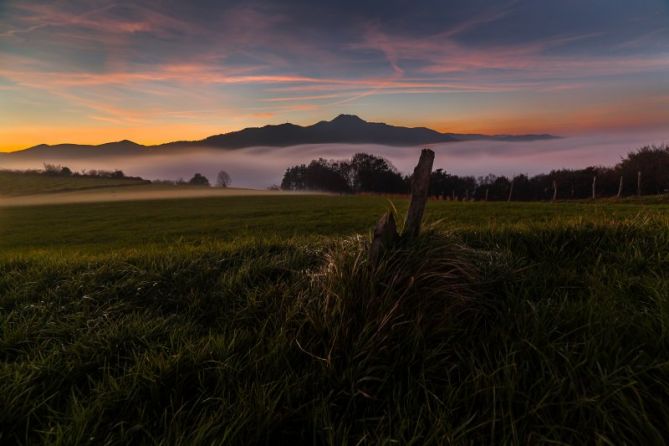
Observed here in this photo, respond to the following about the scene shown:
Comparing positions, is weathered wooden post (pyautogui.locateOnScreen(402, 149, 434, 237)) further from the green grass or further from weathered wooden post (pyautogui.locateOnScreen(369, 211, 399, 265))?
the green grass

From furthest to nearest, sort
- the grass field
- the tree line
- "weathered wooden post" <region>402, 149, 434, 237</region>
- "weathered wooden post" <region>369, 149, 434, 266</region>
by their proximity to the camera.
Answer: the tree line → "weathered wooden post" <region>402, 149, 434, 237</region> → "weathered wooden post" <region>369, 149, 434, 266</region> → the grass field

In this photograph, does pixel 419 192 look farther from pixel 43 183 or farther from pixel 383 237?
pixel 43 183

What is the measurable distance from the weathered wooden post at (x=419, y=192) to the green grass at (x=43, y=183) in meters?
87.9

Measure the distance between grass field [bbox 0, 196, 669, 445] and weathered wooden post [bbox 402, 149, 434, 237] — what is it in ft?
0.99

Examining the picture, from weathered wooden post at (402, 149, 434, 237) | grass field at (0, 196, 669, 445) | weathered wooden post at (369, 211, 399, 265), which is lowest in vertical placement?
grass field at (0, 196, 669, 445)

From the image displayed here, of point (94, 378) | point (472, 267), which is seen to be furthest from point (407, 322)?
point (94, 378)

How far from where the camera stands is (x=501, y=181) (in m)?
108

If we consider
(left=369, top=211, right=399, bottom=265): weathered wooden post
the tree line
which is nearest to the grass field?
(left=369, top=211, right=399, bottom=265): weathered wooden post

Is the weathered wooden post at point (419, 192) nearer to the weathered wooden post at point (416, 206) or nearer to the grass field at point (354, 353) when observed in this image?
the weathered wooden post at point (416, 206)

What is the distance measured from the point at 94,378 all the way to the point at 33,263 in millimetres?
5053

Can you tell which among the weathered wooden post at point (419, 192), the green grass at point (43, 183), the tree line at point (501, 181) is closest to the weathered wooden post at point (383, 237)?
the weathered wooden post at point (419, 192)

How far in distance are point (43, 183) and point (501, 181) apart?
387ft

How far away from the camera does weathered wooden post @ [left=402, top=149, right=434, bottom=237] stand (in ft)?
16.6

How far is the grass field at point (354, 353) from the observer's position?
2432mm
